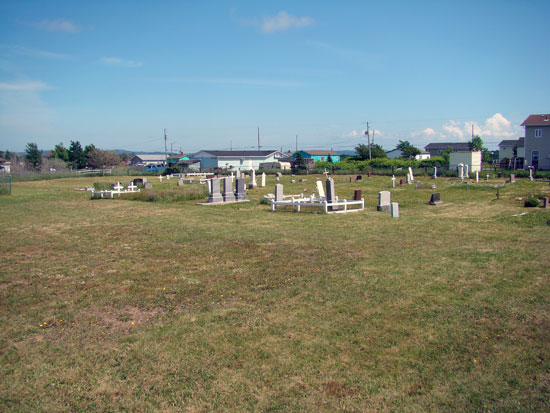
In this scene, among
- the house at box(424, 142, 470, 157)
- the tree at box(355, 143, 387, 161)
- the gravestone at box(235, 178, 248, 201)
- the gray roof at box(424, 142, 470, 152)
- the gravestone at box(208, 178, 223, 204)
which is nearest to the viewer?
the gravestone at box(208, 178, 223, 204)

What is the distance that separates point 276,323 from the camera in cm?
639

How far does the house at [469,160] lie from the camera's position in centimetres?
4466

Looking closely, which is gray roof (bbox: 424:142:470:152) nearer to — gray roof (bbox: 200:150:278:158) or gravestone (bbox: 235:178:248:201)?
gray roof (bbox: 200:150:278:158)

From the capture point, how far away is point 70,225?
15953 millimetres

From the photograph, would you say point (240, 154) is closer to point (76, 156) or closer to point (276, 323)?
point (76, 156)

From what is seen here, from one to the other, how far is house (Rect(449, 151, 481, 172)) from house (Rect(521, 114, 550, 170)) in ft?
30.2

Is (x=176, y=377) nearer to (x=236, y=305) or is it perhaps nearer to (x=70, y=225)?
(x=236, y=305)

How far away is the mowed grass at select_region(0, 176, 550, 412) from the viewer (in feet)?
15.1

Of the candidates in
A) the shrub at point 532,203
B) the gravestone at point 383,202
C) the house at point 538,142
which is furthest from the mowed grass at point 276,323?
the house at point 538,142

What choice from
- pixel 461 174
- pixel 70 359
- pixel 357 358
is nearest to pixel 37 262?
pixel 70 359

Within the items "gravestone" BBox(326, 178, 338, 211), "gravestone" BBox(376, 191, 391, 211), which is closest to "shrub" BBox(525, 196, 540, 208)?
"gravestone" BBox(376, 191, 391, 211)

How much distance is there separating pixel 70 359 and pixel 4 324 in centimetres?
190

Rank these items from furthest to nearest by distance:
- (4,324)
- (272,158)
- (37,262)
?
(272,158) → (37,262) → (4,324)

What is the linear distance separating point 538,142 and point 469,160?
38.5 ft
